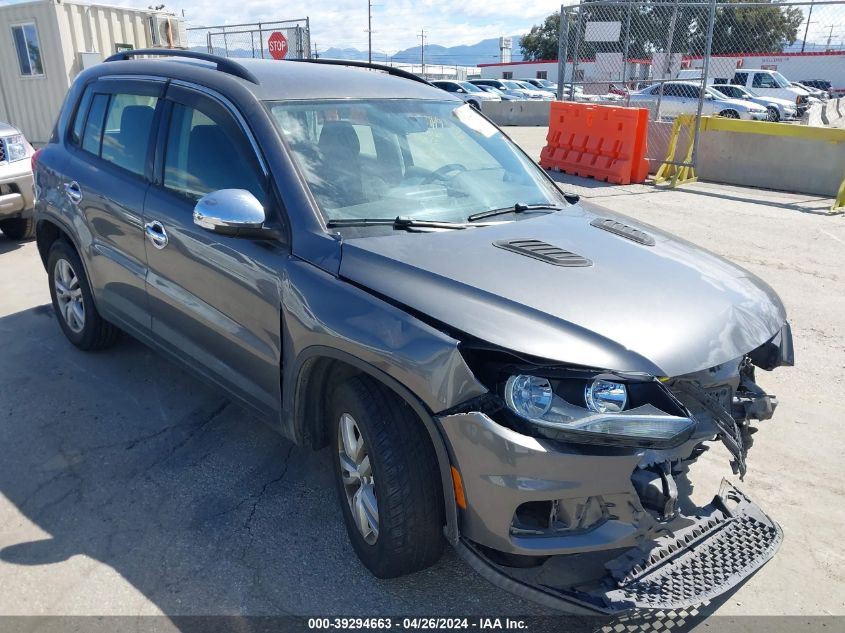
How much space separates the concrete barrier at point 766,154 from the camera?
10656 mm

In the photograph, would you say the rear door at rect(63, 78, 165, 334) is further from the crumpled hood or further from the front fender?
the crumpled hood

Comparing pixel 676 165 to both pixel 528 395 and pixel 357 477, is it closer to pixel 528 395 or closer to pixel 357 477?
pixel 357 477

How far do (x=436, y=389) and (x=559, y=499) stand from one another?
0.51 metres

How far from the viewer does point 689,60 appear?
87.0 ft

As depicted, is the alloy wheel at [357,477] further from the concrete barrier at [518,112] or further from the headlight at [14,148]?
the concrete barrier at [518,112]

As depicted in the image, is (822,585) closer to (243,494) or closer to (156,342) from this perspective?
(243,494)

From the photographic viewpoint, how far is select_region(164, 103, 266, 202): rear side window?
3146 mm

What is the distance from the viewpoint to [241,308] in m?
3.11

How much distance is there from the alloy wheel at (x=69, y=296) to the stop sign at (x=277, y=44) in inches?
560

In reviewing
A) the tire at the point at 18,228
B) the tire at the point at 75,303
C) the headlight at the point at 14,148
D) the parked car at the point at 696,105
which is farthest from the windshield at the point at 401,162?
the parked car at the point at 696,105

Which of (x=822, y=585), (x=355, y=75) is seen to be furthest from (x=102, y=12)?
(x=822, y=585)

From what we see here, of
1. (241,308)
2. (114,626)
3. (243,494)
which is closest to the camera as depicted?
(114,626)

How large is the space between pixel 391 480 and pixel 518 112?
88.8ft

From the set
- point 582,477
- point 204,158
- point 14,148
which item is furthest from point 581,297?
point 14,148
